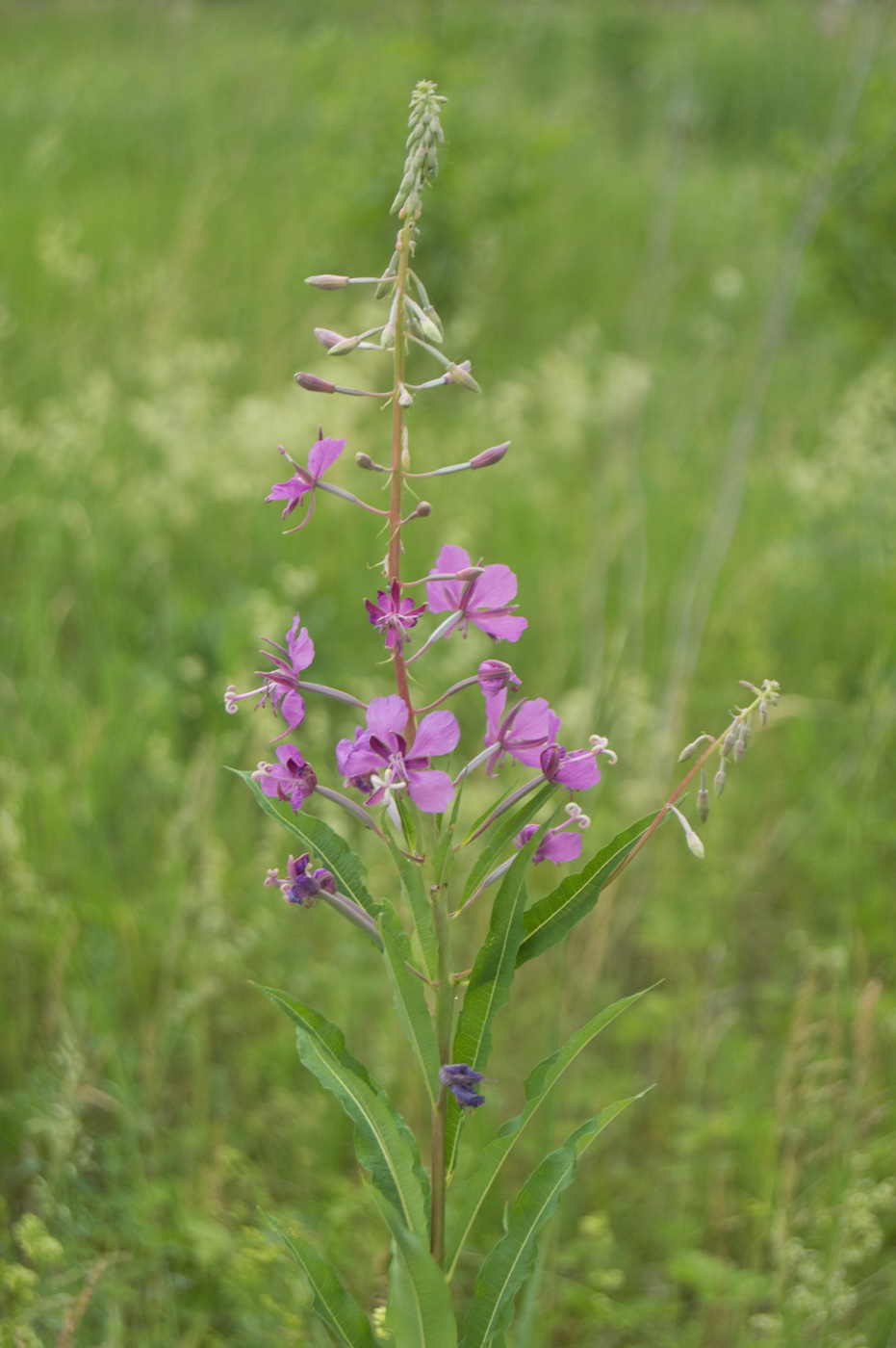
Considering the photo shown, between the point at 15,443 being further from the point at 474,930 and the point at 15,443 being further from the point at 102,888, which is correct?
the point at 474,930

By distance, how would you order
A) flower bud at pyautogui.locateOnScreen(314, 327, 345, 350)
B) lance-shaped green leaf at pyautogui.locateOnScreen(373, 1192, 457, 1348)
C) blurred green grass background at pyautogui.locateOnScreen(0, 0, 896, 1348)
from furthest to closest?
blurred green grass background at pyautogui.locateOnScreen(0, 0, 896, 1348)
flower bud at pyautogui.locateOnScreen(314, 327, 345, 350)
lance-shaped green leaf at pyautogui.locateOnScreen(373, 1192, 457, 1348)

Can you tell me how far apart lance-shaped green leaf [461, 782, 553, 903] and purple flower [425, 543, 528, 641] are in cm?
14

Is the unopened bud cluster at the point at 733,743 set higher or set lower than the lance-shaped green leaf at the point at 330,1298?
higher

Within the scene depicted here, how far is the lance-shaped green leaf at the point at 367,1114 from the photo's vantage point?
0.94 meters

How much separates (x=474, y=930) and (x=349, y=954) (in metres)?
0.31

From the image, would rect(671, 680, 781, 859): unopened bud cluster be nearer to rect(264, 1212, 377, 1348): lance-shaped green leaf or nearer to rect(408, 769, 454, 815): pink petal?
rect(408, 769, 454, 815): pink petal

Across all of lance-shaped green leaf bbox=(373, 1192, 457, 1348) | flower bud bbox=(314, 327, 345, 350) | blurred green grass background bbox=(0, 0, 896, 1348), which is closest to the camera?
lance-shaped green leaf bbox=(373, 1192, 457, 1348)

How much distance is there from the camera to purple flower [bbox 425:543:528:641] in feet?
3.19

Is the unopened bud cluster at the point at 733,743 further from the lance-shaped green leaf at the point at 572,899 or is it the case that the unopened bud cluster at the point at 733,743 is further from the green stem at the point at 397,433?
→ the green stem at the point at 397,433

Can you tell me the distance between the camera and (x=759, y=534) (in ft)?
14.3

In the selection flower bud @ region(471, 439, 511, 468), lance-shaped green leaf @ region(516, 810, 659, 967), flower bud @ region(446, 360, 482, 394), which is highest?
flower bud @ region(446, 360, 482, 394)

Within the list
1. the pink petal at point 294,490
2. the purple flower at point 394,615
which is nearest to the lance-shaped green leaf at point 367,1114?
the purple flower at point 394,615

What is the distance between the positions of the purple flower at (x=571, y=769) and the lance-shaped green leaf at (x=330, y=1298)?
457 mm

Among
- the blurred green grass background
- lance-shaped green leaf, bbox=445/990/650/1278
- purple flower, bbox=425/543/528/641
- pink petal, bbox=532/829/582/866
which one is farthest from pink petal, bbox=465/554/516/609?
the blurred green grass background
